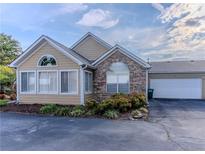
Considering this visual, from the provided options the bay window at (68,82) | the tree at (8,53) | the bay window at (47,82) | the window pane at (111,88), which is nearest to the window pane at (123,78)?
the window pane at (111,88)

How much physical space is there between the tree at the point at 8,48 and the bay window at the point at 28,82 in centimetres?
1647

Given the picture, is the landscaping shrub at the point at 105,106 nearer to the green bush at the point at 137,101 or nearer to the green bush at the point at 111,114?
the green bush at the point at 111,114

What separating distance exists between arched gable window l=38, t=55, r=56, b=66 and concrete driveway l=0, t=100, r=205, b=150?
5.60 meters

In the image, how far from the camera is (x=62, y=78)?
16172 millimetres

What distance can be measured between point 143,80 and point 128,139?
959 centimetres

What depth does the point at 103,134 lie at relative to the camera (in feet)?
28.3

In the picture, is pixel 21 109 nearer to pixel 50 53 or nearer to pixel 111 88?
pixel 50 53

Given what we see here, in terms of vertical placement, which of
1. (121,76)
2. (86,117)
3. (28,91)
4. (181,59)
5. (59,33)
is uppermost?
(59,33)

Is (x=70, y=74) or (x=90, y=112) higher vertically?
(x=70, y=74)

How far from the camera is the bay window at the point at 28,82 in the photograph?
16.7 metres

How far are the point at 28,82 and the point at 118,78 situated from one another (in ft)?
21.3

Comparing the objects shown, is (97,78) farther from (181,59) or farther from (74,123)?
(181,59)

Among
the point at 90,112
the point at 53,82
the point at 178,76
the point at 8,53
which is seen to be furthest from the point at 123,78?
the point at 8,53

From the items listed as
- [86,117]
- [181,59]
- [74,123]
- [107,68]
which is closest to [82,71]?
[107,68]
